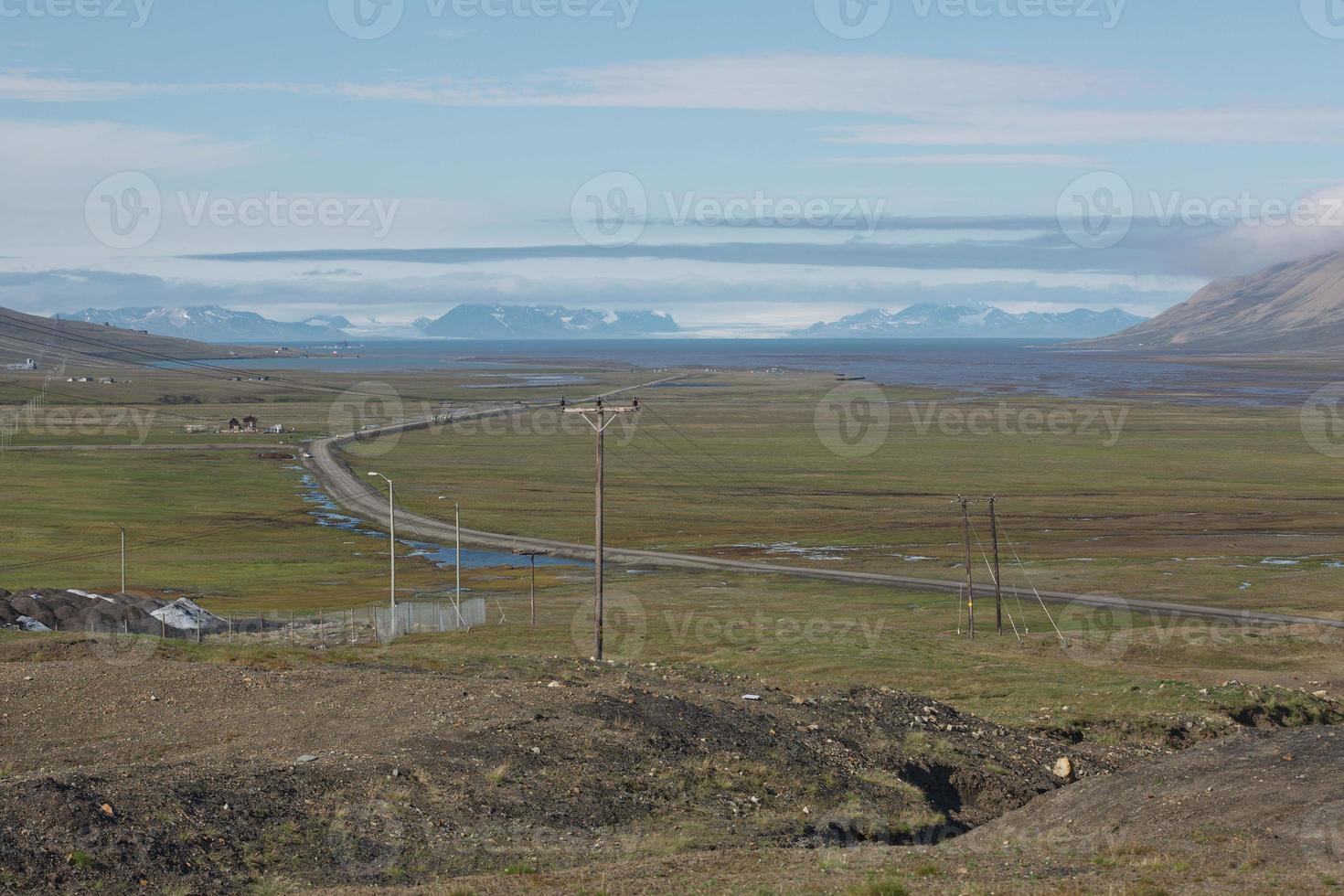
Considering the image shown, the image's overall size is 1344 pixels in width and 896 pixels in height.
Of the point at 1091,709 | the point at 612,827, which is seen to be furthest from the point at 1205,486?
the point at 612,827

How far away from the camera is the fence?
5025 centimetres

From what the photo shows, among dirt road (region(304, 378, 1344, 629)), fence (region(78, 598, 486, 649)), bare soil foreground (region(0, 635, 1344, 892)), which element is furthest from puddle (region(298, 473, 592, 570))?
bare soil foreground (region(0, 635, 1344, 892))

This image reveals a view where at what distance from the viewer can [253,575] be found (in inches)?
3088

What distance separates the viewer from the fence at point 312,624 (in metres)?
50.2

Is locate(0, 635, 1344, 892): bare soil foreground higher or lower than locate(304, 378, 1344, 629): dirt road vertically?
higher

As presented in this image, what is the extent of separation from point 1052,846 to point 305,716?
15.5m

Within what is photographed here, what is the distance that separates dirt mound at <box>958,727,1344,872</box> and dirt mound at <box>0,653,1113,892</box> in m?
1.88

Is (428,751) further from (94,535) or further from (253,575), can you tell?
(94,535)


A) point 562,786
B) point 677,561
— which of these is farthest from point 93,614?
point 677,561

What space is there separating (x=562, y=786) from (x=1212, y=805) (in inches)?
497

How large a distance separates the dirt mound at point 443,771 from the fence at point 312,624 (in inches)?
672

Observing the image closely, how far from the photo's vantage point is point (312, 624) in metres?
56.0

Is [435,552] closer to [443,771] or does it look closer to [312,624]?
[312,624]

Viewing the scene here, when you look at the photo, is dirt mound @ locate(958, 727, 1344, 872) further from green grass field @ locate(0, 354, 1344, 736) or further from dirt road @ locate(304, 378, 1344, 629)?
dirt road @ locate(304, 378, 1344, 629)
